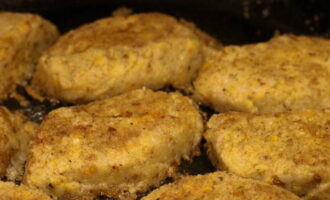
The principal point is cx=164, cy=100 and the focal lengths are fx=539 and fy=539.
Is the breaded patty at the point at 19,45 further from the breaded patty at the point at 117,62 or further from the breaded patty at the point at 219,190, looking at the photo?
the breaded patty at the point at 219,190

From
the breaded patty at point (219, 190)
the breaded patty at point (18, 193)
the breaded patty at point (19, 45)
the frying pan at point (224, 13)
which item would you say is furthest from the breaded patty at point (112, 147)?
the frying pan at point (224, 13)

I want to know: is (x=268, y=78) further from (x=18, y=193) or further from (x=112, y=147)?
(x=18, y=193)

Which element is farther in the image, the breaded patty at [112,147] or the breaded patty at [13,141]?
the breaded patty at [13,141]

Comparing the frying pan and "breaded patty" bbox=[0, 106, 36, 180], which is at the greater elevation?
the frying pan

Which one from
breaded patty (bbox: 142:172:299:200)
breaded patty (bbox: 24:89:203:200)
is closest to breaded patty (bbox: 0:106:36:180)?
breaded patty (bbox: 24:89:203:200)

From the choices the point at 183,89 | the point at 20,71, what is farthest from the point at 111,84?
the point at 20,71

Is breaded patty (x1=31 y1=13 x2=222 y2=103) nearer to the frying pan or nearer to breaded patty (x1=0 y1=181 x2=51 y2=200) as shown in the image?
the frying pan
